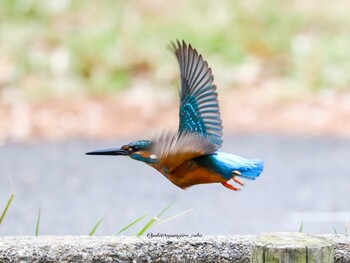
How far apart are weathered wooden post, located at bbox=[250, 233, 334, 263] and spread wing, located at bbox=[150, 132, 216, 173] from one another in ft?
1.10

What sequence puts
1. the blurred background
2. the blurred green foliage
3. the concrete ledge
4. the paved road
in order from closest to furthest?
1. the concrete ledge
2. the paved road
3. the blurred background
4. the blurred green foliage

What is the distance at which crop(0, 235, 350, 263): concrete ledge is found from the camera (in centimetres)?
282

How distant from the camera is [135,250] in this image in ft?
9.34

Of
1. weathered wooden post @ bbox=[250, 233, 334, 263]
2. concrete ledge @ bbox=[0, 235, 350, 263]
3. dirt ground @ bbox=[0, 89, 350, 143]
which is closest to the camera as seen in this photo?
weathered wooden post @ bbox=[250, 233, 334, 263]

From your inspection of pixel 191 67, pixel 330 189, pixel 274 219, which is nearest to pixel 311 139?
pixel 330 189

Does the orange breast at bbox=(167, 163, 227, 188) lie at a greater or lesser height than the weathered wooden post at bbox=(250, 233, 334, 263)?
greater

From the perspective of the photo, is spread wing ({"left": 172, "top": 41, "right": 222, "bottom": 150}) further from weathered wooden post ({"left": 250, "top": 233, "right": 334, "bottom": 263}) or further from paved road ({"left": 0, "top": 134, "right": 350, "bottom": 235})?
paved road ({"left": 0, "top": 134, "right": 350, "bottom": 235})

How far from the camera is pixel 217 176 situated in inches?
106

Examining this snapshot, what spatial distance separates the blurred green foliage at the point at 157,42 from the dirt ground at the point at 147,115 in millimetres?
278

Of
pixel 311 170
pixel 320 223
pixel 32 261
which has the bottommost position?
pixel 32 261

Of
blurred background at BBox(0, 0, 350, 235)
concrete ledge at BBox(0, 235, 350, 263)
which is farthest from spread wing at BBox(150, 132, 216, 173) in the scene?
blurred background at BBox(0, 0, 350, 235)

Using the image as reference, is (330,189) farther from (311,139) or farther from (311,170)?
(311,139)

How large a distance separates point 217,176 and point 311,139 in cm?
619

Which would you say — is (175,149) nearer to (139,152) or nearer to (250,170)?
(139,152)
